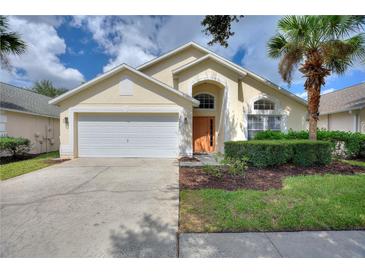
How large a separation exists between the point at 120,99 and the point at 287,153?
8.62m

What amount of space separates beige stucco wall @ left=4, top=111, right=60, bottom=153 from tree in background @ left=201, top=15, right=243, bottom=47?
40.4 feet

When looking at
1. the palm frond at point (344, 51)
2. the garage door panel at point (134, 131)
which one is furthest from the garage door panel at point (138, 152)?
the palm frond at point (344, 51)

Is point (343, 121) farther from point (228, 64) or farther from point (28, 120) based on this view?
point (28, 120)

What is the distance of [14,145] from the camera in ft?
34.1

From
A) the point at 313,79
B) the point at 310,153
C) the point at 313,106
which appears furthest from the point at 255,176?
the point at 313,79

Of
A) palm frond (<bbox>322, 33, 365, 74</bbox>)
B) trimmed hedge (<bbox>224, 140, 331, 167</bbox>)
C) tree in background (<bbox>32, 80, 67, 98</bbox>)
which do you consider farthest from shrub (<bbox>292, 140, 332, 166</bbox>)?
tree in background (<bbox>32, 80, 67, 98</bbox>)

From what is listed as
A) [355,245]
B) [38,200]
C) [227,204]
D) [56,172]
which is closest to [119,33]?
[56,172]

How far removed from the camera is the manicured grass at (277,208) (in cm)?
356

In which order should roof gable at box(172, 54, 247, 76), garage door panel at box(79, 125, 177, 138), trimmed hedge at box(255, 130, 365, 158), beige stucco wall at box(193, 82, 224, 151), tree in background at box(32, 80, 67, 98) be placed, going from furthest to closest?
tree in background at box(32, 80, 67, 98)
beige stucco wall at box(193, 82, 224, 151)
roof gable at box(172, 54, 247, 76)
garage door panel at box(79, 125, 177, 138)
trimmed hedge at box(255, 130, 365, 158)

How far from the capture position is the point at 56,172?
7695mm

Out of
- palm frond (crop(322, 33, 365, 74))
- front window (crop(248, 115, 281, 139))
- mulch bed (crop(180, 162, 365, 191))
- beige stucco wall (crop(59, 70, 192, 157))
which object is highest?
palm frond (crop(322, 33, 365, 74))

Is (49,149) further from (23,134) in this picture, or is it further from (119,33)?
(119,33)

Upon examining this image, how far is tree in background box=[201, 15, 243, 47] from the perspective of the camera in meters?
7.05

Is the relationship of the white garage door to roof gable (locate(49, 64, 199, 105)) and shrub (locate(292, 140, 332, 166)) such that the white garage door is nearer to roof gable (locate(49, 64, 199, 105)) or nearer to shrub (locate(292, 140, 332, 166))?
roof gable (locate(49, 64, 199, 105))
